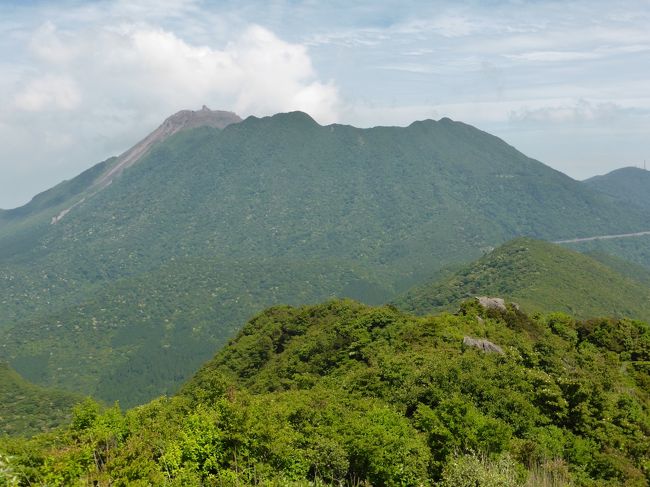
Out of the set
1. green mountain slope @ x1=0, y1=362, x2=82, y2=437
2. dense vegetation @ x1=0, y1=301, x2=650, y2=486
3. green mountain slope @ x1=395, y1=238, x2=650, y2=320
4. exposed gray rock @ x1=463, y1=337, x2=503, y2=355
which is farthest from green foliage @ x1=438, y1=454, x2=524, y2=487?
green mountain slope @ x1=0, y1=362, x2=82, y2=437

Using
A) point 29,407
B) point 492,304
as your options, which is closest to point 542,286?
point 492,304

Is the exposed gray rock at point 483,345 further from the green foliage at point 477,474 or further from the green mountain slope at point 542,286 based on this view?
the green mountain slope at point 542,286

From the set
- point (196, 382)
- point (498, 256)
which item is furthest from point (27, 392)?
point (498, 256)

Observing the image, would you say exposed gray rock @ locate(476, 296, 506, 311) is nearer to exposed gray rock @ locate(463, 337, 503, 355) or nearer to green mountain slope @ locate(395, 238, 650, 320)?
exposed gray rock @ locate(463, 337, 503, 355)

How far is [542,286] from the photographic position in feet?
389

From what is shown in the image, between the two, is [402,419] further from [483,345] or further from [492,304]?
[492,304]

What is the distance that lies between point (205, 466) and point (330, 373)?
91.4ft

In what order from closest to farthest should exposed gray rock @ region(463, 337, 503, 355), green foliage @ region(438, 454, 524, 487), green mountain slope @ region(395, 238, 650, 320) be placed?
green foliage @ region(438, 454, 524, 487) → exposed gray rock @ region(463, 337, 503, 355) → green mountain slope @ region(395, 238, 650, 320)

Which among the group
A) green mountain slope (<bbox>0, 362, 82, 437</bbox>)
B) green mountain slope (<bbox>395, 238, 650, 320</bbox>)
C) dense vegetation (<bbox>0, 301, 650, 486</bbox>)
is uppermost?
dense vegetation (<bbox>0, 301, 650, 486</bbox>)

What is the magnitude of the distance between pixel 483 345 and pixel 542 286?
7127 centimetres

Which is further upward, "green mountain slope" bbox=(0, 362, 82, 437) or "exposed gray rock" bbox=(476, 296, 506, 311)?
"exposed gray rock" bbox=(476, 296, 506, 311)

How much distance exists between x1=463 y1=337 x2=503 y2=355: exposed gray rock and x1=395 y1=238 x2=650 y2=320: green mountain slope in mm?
47999

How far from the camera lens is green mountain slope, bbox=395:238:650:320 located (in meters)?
114

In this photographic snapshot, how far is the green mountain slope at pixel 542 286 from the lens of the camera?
373 ft
